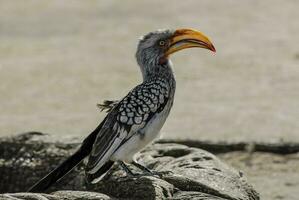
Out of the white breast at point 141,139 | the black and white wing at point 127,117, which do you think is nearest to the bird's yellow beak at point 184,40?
the black and white wing at point 127,117

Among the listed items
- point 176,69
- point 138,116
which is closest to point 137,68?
point 176,69

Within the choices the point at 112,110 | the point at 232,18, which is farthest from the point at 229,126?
the point at 232,18

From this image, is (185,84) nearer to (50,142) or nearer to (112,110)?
(50,142)

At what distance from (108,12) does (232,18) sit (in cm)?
171

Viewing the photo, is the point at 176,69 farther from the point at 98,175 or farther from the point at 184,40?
the point at 98,175

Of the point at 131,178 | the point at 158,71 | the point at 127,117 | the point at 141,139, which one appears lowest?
the point at 131,178

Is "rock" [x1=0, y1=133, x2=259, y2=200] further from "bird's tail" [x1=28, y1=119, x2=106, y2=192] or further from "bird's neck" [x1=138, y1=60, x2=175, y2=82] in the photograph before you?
"bird's neck" [x1=138, y1=60, x2=175, y2=82]

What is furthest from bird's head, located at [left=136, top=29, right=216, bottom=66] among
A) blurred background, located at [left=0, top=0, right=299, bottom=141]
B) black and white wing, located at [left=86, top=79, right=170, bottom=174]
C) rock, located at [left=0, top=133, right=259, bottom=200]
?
blurred background, located at [left=0, top=0, right=299, bottom=141]

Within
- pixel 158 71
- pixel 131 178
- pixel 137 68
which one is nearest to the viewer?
pixel 131 178

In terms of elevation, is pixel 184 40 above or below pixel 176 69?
above

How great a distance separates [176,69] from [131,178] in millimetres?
5894

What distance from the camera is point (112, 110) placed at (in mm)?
7141

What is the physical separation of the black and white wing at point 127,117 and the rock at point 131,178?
0.72ft

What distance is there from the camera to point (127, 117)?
23.2 feet
